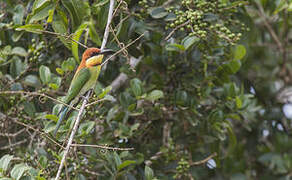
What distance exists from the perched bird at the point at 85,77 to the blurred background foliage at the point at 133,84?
0.06m

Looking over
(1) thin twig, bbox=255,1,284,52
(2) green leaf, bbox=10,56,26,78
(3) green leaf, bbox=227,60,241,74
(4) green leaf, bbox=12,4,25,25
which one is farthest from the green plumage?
(1) thin twig, bbox=255,1,284,52

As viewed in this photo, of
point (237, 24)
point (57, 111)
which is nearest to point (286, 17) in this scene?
point (237, 24)

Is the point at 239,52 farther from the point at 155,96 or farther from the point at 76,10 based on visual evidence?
the point at 76,10

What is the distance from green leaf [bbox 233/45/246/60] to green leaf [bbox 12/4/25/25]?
1.37m

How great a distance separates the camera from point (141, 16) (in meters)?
2.46

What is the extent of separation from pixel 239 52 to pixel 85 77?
1041 millimetres

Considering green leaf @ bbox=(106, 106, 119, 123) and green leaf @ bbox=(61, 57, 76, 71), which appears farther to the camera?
green leaf @ bbox=(106, 106, 119, 123)

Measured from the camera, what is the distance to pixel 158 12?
7.95ft

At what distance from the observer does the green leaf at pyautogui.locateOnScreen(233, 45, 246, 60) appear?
2.61 m

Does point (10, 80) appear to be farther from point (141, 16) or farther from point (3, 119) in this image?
point (141, 16)

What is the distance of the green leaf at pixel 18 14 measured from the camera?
2482 millimetres

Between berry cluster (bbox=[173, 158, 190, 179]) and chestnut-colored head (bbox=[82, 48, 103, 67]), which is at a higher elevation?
chestnut-colored head (bbox=[82, 48, 103, 67])

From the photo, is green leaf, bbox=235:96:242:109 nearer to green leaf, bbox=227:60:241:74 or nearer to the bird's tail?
green leaf, bbox=227:60:241:74

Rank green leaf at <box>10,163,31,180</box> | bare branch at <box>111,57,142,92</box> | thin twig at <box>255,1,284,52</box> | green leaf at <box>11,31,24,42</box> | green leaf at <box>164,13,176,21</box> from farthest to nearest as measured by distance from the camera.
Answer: thin twig at <box>255,1,284,52</box>
bare branch at <box>111,57,142,92</box>
green leaf at <box>11,31,24,42</box>
green leaf at <box>164,13,176,21</box>
green leaf at <box>10,163,31,180</box>
